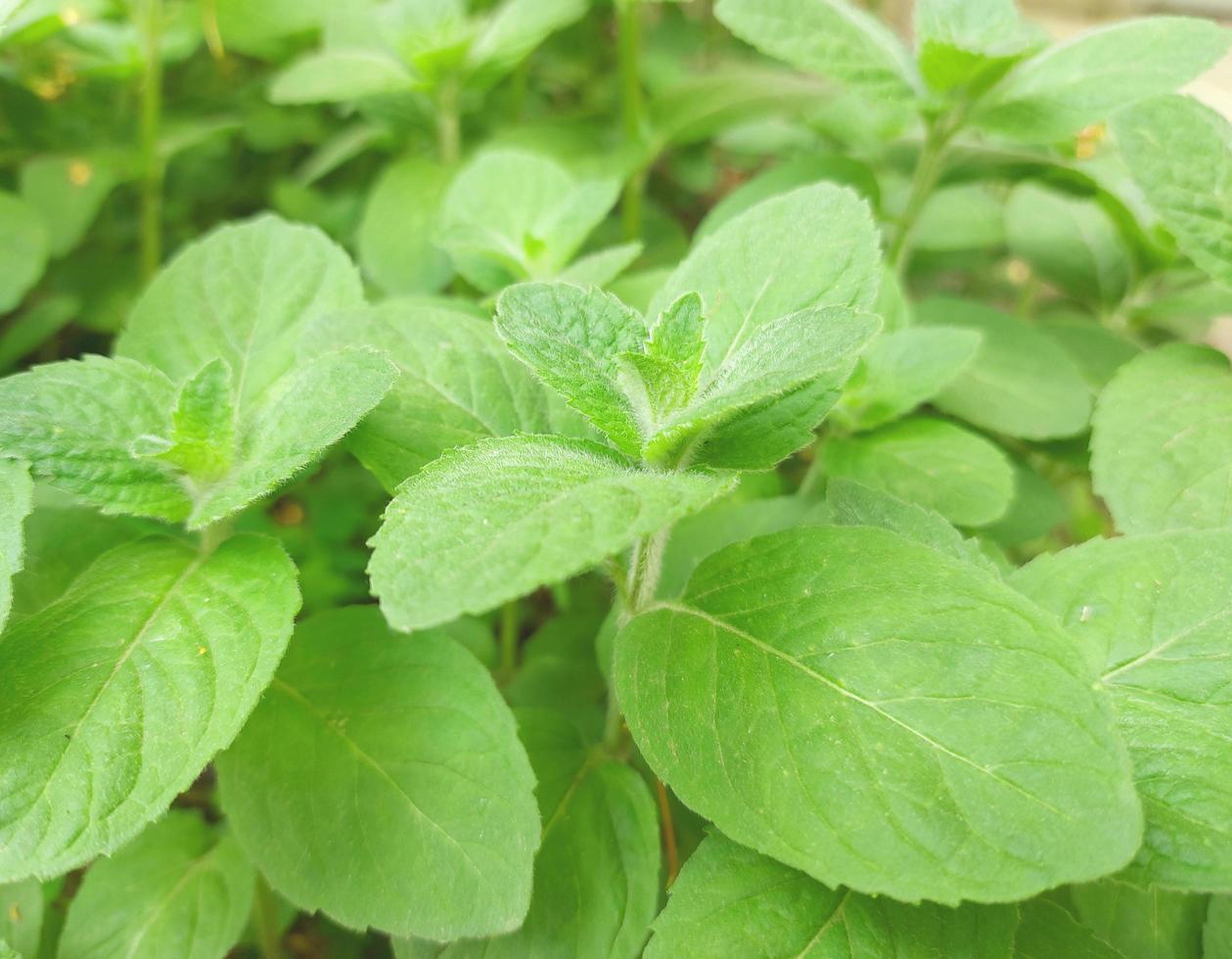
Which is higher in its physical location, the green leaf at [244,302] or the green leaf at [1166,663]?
the green leaf at [244,302]

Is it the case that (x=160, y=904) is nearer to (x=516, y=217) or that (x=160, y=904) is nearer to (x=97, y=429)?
(x=97, y=429)

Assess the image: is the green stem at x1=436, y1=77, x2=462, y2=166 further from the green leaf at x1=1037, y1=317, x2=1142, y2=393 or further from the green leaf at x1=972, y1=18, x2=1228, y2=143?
the green leaf at x1=1037, y1=317, x2=1142, y2=393

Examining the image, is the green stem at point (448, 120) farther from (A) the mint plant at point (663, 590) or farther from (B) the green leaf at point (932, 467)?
(B) the green leaf at point (932, 467)

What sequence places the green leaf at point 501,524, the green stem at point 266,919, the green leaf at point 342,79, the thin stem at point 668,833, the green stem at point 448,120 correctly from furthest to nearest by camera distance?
the green stem at point 448,120 → the green leaf at point 342,79 → the green stem at point 266,919 → the thin stem at point 668,833 → the green leaf at point 501,524

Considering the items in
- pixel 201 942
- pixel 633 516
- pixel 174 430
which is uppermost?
pixel 633 516

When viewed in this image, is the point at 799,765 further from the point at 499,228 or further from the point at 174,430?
the point at 499,228

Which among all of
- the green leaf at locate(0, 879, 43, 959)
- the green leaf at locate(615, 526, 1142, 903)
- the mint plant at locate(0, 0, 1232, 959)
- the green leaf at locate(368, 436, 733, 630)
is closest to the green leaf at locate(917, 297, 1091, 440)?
the mint plant at locate(0, 0, 1232, 959)

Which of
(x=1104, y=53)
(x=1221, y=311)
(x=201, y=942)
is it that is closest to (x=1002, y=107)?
(x=1104, y=53)

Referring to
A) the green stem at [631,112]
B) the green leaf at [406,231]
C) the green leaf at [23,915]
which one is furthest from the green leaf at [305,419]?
the green stem at [631,112]
